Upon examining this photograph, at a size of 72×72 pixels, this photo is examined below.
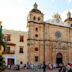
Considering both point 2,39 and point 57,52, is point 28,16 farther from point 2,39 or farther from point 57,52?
point 2,39

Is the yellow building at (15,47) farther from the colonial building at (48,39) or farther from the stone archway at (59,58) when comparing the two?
the stone archway at (59,58)

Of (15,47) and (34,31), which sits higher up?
(34,31)

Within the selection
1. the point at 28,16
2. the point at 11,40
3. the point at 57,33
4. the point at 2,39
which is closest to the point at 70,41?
the point at 57,33

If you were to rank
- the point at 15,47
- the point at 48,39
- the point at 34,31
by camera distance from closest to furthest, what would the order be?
1. the point at 15,47
2. the point at 34,31
3. the point at 48,39

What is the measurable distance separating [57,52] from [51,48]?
1.71 meters

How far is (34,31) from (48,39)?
3377 mm

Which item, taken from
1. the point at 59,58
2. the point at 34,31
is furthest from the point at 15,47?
the point at 59,58

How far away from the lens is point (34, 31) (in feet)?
141

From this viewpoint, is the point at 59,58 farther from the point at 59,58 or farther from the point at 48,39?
the point at 48,39

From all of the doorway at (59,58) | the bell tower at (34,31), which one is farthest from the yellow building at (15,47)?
the doorway at (59,58)

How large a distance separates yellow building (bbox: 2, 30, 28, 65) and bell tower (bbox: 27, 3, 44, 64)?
103cm

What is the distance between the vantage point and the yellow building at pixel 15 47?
39469mm

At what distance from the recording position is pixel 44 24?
43.8m

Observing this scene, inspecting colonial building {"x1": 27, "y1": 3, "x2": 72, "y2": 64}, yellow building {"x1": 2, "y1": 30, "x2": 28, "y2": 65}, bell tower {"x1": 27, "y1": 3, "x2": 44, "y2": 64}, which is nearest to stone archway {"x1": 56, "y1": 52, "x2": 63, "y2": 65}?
colonial building {"x1": 27, "y1": 3, "x2": 72, "y2": 64}
